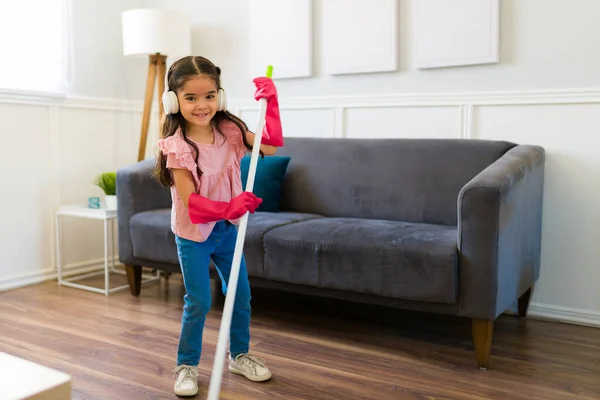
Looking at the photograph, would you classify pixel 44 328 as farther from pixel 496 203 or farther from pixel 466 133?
pixel 466 133

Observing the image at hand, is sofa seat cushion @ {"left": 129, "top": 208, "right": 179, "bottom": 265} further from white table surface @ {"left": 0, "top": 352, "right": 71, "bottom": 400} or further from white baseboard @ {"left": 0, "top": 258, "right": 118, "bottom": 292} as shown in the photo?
white table surface @ {"left": 0, "top": 352, "right": 71, "bottom": 400}

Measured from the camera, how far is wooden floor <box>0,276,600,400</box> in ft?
6.48

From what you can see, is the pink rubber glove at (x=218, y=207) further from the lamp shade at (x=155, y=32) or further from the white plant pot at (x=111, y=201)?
the lamp shade at (x=155, y=32)

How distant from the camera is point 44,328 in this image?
260 centimetres

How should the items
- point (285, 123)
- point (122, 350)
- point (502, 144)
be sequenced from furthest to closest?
point (285, 123)
point (502, 144)
point (122, 350)

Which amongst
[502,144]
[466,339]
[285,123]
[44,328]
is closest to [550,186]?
[502,144]

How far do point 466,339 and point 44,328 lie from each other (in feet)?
5.69

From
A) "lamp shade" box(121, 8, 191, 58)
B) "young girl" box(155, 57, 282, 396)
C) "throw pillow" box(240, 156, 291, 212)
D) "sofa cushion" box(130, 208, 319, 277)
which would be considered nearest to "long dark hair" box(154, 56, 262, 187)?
"young girl" box(155, 57, 282, 396)

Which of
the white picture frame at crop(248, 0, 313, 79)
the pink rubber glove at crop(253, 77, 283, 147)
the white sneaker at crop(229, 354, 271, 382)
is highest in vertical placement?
the white picture frame at crop(248, 0, 313, 79)

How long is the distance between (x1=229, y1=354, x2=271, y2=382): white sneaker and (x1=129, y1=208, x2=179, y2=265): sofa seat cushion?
82 cm

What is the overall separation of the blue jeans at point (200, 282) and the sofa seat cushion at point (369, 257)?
1.51ft

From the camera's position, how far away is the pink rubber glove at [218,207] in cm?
174

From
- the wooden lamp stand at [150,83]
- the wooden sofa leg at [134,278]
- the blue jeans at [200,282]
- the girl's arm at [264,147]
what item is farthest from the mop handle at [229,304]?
the wooden lamp stand at [150,83]

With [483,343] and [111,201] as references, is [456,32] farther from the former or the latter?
[111,201]
